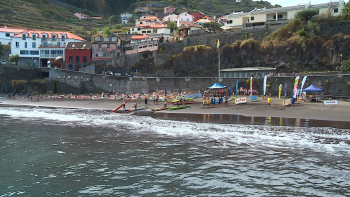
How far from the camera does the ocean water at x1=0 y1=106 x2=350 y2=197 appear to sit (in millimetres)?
12711

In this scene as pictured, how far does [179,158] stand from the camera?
1641cm

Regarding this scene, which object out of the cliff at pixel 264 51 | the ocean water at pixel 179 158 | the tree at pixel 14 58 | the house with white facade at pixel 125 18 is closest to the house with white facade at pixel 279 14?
the cliff at pixel 264 51

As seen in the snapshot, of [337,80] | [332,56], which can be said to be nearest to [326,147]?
[337,80]

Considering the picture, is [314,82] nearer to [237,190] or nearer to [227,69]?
[227,69]

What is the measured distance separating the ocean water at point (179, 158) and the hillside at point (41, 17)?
7089cm

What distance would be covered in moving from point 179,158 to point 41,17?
97435 mm

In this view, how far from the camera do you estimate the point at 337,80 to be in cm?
3394

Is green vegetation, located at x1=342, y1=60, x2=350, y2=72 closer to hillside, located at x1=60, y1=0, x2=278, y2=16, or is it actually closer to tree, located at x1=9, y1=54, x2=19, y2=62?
tree, located at x1=9, y1=54, x2=19, y2=62

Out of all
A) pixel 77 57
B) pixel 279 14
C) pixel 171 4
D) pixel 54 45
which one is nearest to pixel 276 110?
pixel 279 14

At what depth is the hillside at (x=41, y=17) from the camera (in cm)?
8888

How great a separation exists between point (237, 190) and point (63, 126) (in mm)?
18030

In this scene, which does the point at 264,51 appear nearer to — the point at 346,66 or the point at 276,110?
the point at 346,66

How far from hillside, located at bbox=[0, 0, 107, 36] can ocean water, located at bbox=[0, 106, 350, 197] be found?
7089 cm

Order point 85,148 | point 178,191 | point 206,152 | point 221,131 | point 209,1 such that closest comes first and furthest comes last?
point 178,191 < point 206,152 < point 85,148 < point 221,131 < point 209,1
